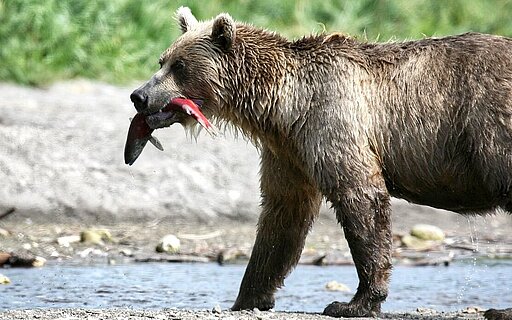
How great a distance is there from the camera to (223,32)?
21.9 ft

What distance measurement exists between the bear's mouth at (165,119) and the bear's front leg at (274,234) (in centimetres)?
44

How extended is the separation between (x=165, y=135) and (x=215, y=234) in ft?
4.27

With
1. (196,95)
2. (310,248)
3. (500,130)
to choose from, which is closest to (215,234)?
(310,248)

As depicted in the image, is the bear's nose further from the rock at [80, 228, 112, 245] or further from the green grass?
the green grass

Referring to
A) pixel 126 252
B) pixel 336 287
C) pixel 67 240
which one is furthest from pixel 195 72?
pixel 67 240

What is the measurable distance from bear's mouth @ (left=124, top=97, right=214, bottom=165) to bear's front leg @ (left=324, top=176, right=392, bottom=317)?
2.85ft

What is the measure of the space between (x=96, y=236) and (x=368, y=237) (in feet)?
11.3

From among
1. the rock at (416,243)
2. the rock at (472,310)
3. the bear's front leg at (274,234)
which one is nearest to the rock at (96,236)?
the rock at (416,243)

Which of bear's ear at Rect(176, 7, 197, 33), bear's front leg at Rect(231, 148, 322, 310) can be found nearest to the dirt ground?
bear's front leg at Rect(231, 148, 322, 310)

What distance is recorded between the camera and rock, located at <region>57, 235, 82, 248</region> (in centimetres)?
Answer: 917

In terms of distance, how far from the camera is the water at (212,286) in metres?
7.42

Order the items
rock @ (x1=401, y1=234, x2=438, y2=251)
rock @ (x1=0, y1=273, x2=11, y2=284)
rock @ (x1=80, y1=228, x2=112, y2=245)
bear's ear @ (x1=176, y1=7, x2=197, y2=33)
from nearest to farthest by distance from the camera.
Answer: bear's ear @ (x1=176, y1=7, x2=197, y2=33) → rock @ (x1=0, y1=273, x2=11, y2=284) → rock @ (x1=80, y1=228, x2=112, y2=245) → rock @ (x1=401, y1=234, x2=438, y2=251)

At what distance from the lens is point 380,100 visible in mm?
6527

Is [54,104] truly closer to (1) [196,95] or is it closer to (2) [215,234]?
(2) [215,234]
